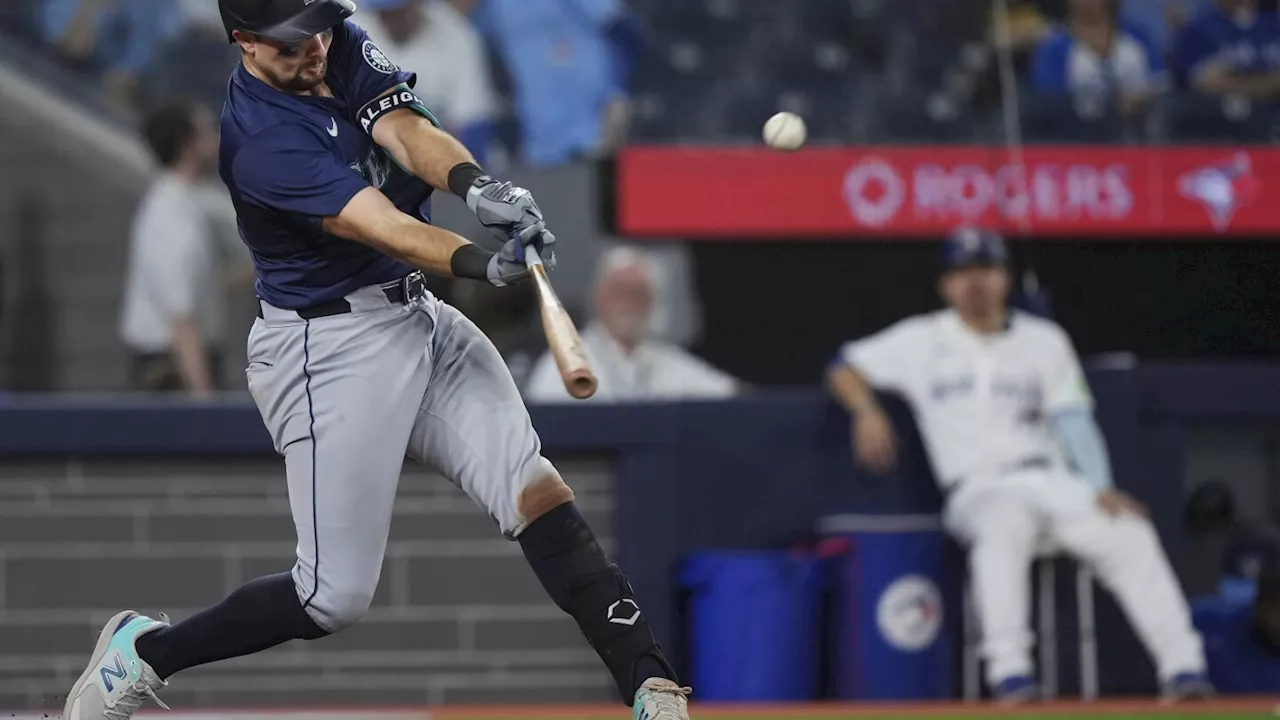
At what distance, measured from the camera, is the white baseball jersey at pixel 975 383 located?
20.5 feet

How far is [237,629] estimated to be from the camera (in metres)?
3.89

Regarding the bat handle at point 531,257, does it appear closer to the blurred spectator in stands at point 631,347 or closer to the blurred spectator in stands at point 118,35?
the blurred spectator in stands at point 631,347

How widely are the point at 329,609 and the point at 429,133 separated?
1.03 meters

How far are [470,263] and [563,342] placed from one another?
11.4 inches

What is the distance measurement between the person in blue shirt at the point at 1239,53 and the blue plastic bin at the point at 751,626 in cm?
400

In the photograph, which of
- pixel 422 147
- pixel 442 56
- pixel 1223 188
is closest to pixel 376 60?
pixel 422 147

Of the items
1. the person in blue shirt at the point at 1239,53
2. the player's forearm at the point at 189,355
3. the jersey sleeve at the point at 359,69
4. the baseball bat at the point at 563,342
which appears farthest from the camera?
the person in blue shirt at the point at 1239,53

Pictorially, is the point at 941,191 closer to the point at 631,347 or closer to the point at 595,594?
the point at 631,347

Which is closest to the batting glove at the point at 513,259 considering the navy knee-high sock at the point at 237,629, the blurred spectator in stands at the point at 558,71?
the navy knee-high sock at the point at 237,629

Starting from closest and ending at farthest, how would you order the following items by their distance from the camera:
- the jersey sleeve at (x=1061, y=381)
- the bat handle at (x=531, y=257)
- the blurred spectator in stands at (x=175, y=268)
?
the bat handle at (x=531, y=257) < the jersey sleeve at (x=1061, y=381) < the blurred spectator in stands at (x=175, y=268)

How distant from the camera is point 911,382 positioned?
636 cm

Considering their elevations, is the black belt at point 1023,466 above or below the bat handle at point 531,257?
above

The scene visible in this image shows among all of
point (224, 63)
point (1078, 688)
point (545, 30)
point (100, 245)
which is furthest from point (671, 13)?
point (1078, 688)

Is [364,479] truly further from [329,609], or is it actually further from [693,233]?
[693,233]
